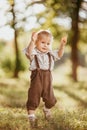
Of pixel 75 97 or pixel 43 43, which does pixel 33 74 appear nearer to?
pixel 43 43

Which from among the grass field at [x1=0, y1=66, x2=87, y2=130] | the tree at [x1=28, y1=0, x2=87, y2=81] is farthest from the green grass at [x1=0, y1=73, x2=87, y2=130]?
the tree at [x1=28, y1=0, x2=87, y2=81]

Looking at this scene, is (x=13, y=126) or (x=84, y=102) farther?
(x=84, y=102)

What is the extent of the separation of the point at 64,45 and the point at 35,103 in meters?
0.43

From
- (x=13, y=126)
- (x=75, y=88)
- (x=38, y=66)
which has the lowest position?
(x=13, y=126)

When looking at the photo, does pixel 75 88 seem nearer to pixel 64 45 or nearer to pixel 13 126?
pixel 64 45

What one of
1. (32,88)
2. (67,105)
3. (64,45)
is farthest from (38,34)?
(67,105)

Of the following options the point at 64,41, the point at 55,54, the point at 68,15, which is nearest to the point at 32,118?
the point at 55,54

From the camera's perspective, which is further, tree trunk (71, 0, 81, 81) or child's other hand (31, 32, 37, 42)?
tree trunk (71, 0, 81, 81)

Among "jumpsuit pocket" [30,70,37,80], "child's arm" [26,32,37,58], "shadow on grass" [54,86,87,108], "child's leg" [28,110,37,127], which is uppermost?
"child's arm" [26,32,37,58]

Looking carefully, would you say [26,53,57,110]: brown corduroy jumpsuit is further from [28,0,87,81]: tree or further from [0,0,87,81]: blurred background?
[28,0,87,81]: tree

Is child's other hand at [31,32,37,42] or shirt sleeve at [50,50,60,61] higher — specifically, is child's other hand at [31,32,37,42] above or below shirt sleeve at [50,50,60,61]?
above

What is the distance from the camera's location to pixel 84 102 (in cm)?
248

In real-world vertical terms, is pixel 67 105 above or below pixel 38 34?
below

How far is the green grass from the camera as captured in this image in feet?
7.66
